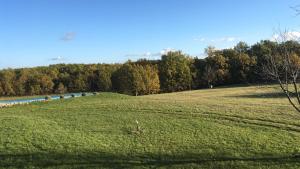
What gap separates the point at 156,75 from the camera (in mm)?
83062

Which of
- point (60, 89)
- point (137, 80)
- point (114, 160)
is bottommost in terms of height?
point (114, 160)

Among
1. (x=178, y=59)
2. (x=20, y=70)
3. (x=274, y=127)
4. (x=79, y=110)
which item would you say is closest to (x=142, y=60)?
(x=178, y=59)

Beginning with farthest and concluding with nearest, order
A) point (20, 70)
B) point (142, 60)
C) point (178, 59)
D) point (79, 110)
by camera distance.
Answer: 1. point (20, 70)
2. point (142, 60)
3. point (178, 59)
4. point (79, 110)

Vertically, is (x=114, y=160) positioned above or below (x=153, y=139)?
below

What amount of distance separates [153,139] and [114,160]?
3.13 meters

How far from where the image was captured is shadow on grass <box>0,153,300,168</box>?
12.8 metres

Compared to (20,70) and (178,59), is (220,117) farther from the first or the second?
(20,70)

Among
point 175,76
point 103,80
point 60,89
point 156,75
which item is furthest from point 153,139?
point 60,89

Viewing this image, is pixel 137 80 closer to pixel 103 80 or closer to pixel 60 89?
pixel 103 80

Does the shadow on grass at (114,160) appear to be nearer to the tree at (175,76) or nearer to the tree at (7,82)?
the tree at (175,76)

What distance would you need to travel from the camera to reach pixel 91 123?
19.3 meters

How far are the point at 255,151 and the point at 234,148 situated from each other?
0.85 m

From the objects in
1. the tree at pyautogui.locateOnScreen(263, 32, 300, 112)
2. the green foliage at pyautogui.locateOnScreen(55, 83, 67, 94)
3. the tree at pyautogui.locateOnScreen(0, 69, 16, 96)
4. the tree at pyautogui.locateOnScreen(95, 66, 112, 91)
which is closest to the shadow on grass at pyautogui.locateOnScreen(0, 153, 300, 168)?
the tree at pyautogui.locateOnScreen(263, 32, 300, 112)

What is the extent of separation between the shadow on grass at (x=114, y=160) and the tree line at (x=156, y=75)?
5989 centimetres
